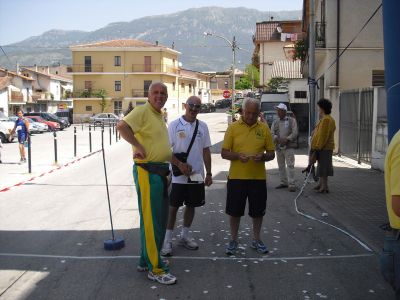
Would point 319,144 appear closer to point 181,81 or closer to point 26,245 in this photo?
point 26,245

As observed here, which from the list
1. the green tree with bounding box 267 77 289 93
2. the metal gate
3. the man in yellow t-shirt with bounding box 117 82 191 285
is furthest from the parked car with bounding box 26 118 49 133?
the man in yellow t-shirt with bounding box 117 82 191 285

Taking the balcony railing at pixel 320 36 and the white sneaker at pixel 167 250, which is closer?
the white sneaker at pixel 167 250

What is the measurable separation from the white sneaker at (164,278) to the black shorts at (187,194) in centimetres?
127

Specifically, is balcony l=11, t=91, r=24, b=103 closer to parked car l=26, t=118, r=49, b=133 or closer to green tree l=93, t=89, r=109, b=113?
green tree l=93, t=89, r=109, b=113

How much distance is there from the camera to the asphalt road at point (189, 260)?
499cm

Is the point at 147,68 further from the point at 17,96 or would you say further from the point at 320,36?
the point at 320,36

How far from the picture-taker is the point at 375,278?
532 centimetres

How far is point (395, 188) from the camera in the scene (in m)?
3.24

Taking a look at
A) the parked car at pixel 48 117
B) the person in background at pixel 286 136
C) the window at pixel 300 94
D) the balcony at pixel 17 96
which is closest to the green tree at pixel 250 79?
the balcony at pixel 17 96

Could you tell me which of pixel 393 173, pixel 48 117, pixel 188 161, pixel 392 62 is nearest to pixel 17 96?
pixel 48 117

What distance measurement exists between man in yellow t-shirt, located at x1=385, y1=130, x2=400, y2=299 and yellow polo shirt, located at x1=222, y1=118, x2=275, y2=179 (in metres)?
2.84

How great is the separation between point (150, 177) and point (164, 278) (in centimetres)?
103

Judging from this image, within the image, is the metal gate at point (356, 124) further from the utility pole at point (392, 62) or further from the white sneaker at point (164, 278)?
the white sneaker at point (164, 278)

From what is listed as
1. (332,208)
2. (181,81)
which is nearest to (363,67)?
(332,208)
